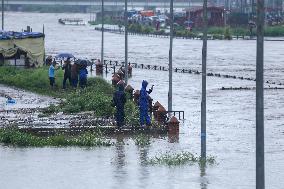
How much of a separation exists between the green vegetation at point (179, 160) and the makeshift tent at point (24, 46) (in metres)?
27.1

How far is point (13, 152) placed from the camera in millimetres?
25172

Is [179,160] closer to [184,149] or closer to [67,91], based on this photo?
[184,149]

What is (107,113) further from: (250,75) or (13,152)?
(250,75)

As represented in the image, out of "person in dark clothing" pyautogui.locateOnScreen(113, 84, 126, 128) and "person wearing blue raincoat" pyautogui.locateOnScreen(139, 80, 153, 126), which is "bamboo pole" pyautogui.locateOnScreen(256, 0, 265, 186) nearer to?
"person wearing blue raincoat" pyautogui.locateOnScreen(139, 80, 153, 126)

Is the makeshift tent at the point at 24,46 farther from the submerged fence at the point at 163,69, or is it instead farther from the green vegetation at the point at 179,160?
the green vegetation at the point at 179,160

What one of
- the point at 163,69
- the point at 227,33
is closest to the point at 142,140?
the point at 163,69

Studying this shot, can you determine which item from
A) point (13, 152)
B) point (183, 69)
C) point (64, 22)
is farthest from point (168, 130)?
point (64, 22)

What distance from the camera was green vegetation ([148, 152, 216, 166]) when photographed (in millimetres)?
23438

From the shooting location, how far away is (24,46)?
5084 centimetres

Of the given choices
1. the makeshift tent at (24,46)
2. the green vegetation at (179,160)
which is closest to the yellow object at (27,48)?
the makeshift tent at (24,46)

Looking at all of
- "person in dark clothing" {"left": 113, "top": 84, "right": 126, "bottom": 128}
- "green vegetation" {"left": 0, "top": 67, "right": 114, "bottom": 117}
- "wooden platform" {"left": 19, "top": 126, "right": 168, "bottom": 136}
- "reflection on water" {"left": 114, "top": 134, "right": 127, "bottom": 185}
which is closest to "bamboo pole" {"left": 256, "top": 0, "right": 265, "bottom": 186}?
"reflection on water" {"left": 114, "top": 134, "right": 127, "bottom": 185}

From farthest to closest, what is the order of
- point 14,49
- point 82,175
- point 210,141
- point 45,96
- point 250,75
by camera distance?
point 250,75 < point 14,49 < point 45,96 < point 210,141 < point 82,175

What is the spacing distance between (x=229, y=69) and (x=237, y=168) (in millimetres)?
36425

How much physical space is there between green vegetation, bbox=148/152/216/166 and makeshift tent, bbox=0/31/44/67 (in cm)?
2715
